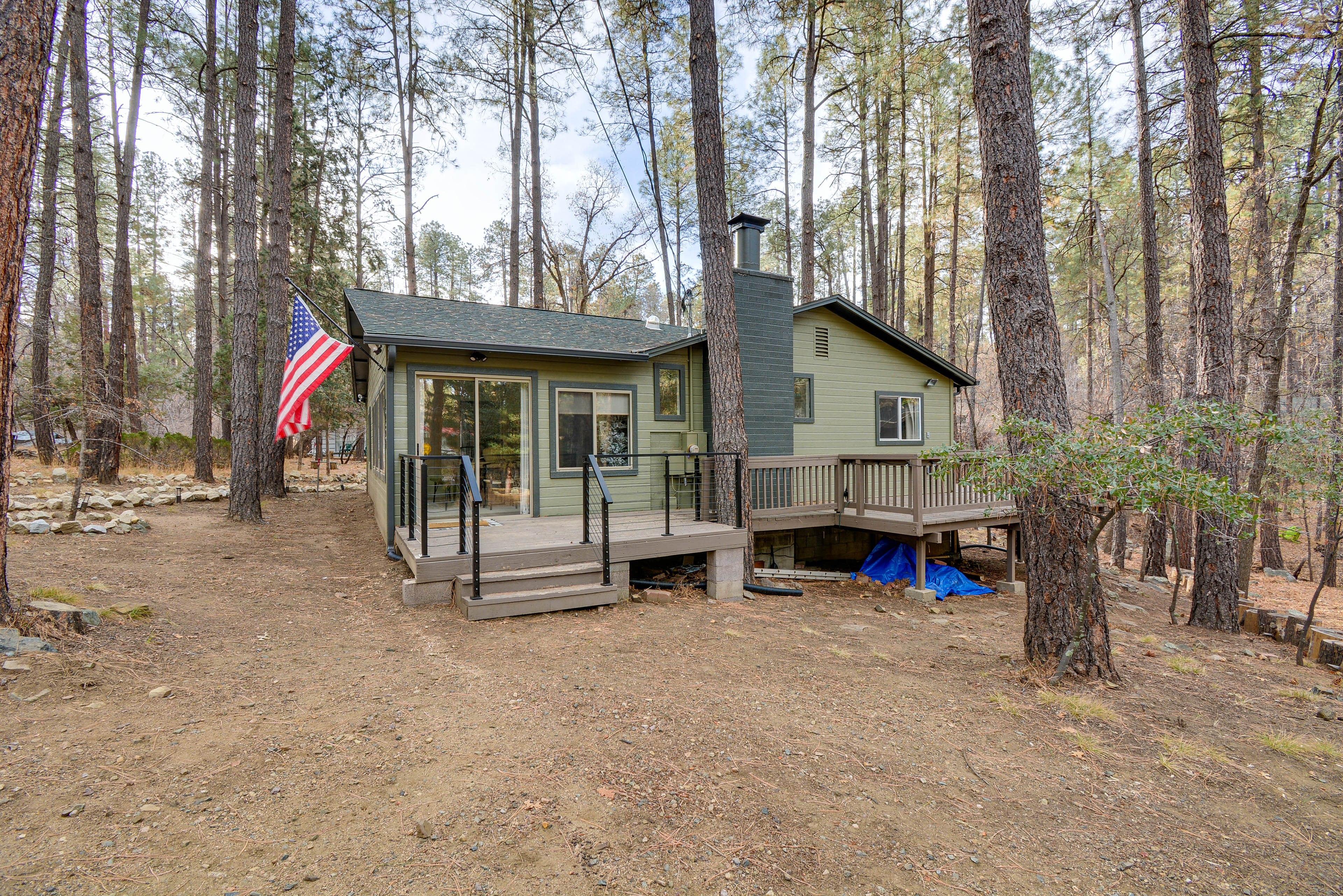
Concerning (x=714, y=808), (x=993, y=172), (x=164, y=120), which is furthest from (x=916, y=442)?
(x=164, y=120)

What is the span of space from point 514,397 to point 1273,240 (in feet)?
55.1

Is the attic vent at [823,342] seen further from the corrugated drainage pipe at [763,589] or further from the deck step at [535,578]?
the deck step at [535,578]

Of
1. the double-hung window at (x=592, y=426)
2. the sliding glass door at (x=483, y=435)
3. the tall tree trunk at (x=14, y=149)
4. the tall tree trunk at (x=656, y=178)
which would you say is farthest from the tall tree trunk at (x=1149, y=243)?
the tall tree trunk at (x=14, y=149)

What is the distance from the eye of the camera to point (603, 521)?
18.0 feet

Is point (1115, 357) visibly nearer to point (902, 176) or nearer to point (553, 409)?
point (902, 176)

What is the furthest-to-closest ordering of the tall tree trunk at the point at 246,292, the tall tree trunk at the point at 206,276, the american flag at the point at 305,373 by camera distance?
1. the tall tree trunk at the point at 206,276
2. the tall tree trunk at the point at 246,292
3. the american flag at the point at 305,373

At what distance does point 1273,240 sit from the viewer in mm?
12508

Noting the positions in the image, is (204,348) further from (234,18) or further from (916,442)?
(916,442)

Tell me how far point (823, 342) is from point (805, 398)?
3.74 ft

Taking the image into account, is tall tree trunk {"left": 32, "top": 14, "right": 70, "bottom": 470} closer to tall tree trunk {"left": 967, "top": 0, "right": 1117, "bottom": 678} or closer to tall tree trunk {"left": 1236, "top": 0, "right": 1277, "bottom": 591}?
tall tree trunk {"left": 967, "top": 0, "right": 1117, "bottom": 678}

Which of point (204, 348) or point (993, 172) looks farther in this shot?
point (204, 348)

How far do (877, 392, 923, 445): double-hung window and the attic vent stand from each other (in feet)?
5.10

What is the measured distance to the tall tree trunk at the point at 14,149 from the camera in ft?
9.99

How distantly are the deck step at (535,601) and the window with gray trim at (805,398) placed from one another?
5.60 metres
